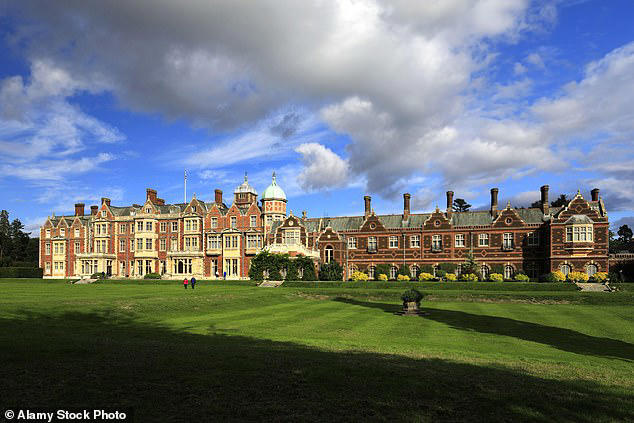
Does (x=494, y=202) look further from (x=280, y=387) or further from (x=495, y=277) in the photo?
(x=280, y=387)

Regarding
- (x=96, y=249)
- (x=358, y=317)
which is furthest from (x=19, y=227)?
(x=358, y=317)

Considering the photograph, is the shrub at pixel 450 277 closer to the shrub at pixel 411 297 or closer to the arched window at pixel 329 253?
the arched window at pixel 329 253

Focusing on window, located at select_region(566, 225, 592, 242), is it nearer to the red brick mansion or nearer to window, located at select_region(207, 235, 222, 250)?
the red brick mansion

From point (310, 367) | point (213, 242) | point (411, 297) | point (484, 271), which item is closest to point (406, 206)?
point (484, 271)

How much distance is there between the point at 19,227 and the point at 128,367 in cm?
12907

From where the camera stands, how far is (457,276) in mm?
59938

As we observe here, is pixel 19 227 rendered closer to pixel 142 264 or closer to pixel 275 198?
pixel 142 264

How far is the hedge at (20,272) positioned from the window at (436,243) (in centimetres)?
6278

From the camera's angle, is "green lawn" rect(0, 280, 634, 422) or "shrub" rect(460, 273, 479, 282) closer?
"green lawn" rect(0, 280, 634, 422)

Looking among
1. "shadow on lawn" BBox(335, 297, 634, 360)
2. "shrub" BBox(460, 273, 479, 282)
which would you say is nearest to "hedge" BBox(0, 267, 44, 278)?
"shrub" BBox(460, 273, 479, 282)

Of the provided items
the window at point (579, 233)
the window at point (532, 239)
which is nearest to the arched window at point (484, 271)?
the window at point (532, 239)

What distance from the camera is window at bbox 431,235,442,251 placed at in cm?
6231

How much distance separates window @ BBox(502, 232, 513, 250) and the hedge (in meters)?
71.4

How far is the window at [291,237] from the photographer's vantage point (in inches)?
2496
